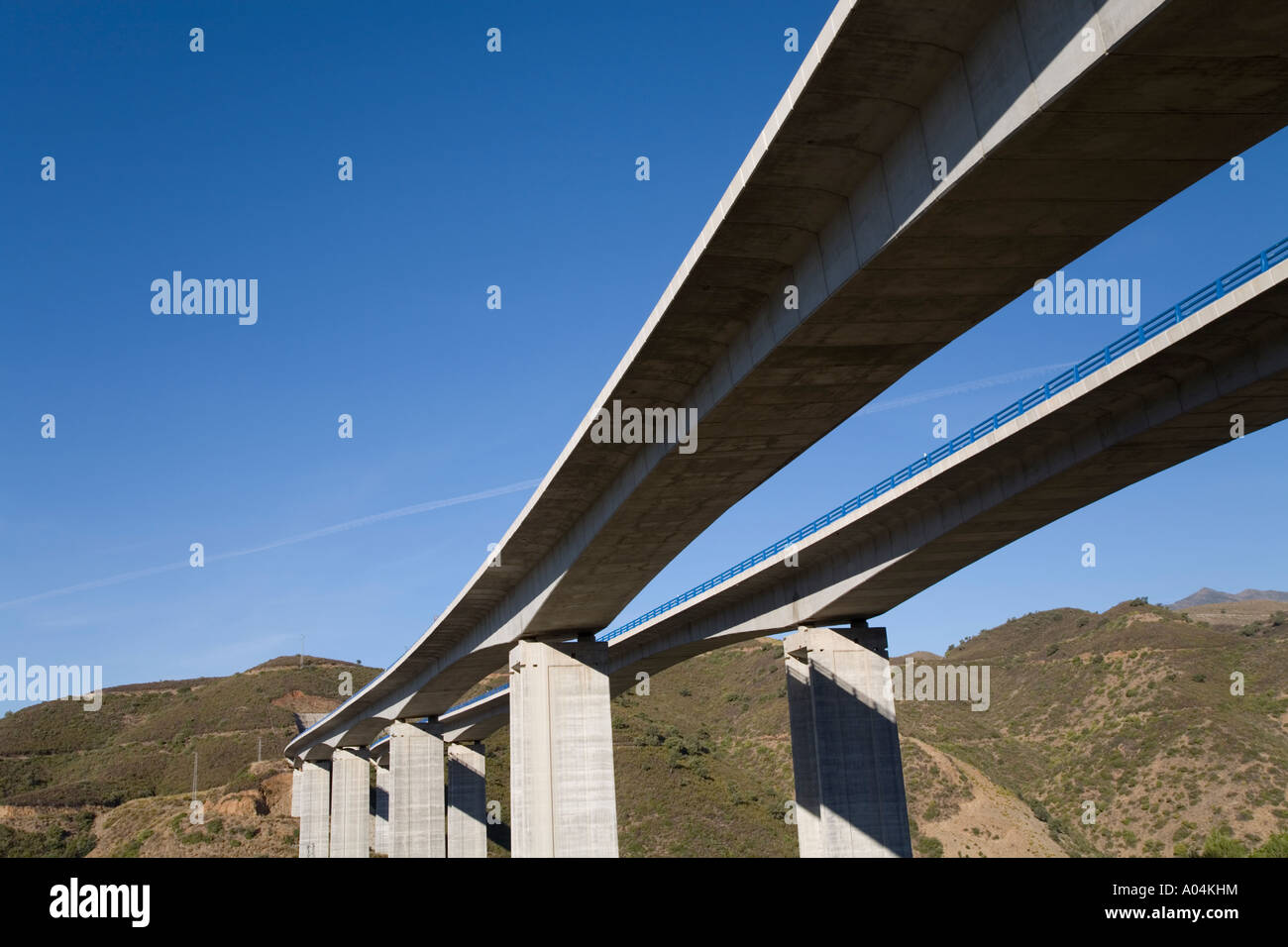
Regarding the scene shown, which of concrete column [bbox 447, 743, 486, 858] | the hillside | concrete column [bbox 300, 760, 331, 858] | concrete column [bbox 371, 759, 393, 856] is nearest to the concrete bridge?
the hillside

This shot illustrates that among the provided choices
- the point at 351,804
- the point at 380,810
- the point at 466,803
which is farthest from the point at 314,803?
the point at 466,803

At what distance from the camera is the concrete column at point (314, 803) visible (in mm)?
74875

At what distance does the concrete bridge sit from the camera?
980cm

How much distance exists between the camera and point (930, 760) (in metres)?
70.0

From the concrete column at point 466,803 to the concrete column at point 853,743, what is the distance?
2927 centimetres

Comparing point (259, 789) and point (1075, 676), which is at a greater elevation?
point (1075, 676)

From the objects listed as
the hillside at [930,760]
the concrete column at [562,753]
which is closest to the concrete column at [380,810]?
the hillside at [930,760]

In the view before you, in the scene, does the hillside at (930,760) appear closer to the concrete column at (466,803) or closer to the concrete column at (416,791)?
the concrete column at (466,803)

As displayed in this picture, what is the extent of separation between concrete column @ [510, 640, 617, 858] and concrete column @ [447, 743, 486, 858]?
92.2 feet

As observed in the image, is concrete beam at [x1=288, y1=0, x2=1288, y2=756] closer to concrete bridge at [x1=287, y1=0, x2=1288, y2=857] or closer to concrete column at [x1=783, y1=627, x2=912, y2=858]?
concrete bridge at [x1=287, y1=0, x2=1288, y2=857]

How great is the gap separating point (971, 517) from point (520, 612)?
1424 cm
